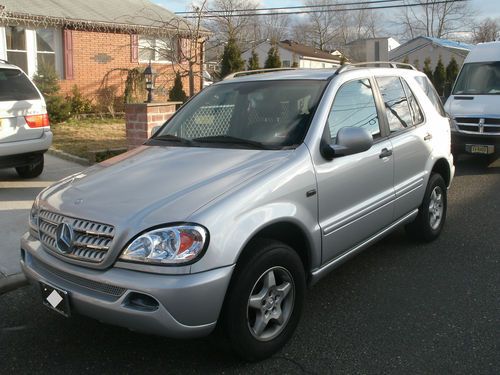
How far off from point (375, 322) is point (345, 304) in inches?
13.7

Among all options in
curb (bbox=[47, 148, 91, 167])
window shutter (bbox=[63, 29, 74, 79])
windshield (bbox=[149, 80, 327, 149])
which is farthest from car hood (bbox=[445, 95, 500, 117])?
window shutter (bbox=[63, 29, 74, 79])

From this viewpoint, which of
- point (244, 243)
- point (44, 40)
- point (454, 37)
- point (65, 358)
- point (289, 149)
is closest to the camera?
point (244, 243)

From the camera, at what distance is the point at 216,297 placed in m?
2.77

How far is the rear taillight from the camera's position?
7312 mm

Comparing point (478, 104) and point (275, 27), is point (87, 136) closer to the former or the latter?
point (478, 104)

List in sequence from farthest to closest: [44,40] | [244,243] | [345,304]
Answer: [44,40], [345,304], [244,243]

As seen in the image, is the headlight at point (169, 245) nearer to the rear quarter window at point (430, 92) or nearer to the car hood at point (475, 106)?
the rear quarter window at point (430, 92)

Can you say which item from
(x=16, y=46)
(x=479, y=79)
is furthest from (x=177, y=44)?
(x=479, y=79)

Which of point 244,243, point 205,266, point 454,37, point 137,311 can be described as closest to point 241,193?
point 244,243

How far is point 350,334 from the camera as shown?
354 cm

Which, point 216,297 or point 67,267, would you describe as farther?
point 67,267

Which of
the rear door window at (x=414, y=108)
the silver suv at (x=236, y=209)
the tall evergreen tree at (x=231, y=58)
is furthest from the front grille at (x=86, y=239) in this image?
the tall evergreen tree at (x=231, y=58)

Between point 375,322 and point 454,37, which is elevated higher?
point 454,37

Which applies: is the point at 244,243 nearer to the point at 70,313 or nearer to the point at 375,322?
the point at 70,313
